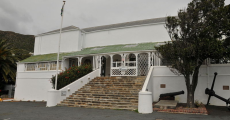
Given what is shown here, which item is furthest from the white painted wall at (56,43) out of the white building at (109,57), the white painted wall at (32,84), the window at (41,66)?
the white painted wall at (32,84)

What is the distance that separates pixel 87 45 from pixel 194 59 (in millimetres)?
13986

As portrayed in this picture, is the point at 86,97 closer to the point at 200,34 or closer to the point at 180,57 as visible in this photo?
the point at 180,57

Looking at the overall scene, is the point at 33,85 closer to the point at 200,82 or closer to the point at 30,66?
the point at 30,66

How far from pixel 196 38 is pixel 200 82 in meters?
3.76

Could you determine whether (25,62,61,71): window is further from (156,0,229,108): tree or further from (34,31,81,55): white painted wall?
(156,0,229,108): tree

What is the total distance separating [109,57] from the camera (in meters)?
19.1

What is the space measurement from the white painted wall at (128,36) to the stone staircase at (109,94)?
6.27m

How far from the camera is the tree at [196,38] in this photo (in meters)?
9.25

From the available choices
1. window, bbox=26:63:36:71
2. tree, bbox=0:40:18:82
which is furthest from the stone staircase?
tree, bbox=0:40:18:82

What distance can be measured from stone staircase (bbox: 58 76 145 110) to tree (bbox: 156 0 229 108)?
10.5 ft

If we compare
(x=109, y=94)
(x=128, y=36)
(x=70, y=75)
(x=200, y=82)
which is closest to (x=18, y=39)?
(x=128, y=36)

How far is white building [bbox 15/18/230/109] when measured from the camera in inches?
512

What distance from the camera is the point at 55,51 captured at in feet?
72.1

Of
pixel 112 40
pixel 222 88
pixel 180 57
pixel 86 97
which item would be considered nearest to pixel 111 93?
pixel 86 97
